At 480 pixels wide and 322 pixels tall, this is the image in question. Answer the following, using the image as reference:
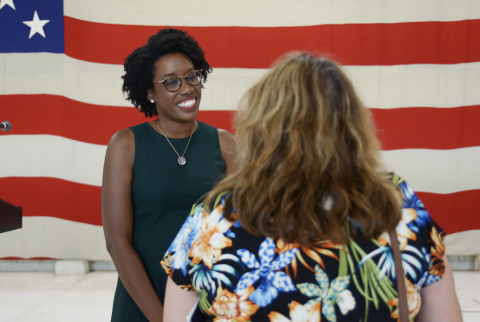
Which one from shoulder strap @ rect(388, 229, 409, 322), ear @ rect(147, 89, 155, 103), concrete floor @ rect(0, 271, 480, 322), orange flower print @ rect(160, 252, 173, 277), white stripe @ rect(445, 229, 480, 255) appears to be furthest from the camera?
Answer: white stripe @ rect(445, 229, 480, 255)

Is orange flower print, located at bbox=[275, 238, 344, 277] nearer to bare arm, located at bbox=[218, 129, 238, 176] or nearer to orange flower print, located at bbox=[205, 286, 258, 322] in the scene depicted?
orange flower print, located at bbox=[205, 286, 258, 322]

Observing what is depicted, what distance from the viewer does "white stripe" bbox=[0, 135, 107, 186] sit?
10.7ft

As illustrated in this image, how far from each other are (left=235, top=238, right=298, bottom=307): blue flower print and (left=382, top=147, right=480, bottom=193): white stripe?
278 centimetres

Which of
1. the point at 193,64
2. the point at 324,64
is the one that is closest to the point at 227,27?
the point at 193,64

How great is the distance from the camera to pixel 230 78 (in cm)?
325

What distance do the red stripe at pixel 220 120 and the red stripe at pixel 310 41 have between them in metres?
0.37

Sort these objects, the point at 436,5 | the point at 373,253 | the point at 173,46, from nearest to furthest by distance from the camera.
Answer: the point at 373,253, the point at 173,46, the point at 436,5

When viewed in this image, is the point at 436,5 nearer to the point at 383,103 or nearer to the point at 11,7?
the point at 383,103

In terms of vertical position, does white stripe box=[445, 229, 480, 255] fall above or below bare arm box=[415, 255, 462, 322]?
below

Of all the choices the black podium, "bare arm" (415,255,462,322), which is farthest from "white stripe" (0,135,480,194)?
"bare arm" (415,255,462,322)

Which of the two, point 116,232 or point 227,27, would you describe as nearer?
point 116,232

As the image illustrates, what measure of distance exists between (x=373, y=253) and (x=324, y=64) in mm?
313

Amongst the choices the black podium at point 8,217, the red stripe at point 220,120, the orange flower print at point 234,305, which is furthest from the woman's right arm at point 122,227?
the red stripe at point 220,120

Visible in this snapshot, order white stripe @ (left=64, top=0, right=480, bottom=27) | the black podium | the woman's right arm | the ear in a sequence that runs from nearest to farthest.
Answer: the woman's right arm < the ear < the black podium < white stripe @ (left=64, top=0, right=480, bottom=27)
